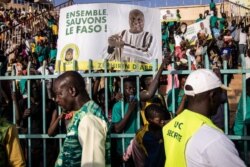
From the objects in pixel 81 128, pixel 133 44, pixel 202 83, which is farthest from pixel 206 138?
pixel 133 44

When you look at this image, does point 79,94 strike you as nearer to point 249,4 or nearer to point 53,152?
point 53,152

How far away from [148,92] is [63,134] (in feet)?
3.36

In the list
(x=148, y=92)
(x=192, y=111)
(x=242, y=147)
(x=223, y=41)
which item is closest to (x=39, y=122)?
(x=148, y=92)

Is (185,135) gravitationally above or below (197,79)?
below

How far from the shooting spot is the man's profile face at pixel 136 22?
295 inches

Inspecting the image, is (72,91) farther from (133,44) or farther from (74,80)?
(133,44)

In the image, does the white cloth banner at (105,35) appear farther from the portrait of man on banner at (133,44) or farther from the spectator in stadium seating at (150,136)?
the spectator in stadium seating at (150,136)

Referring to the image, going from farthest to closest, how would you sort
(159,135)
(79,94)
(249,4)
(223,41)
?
(249,4) < (223,41) < (159,135) < (79,94)

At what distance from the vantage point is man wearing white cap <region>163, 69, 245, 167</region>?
8.05 ft

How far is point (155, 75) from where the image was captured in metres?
4.70

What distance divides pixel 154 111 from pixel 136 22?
10.9 feet

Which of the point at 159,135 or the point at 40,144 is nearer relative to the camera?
the point at 159,135

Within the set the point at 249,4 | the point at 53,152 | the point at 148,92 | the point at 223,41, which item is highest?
the point at 249,4

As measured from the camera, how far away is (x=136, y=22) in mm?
7688
